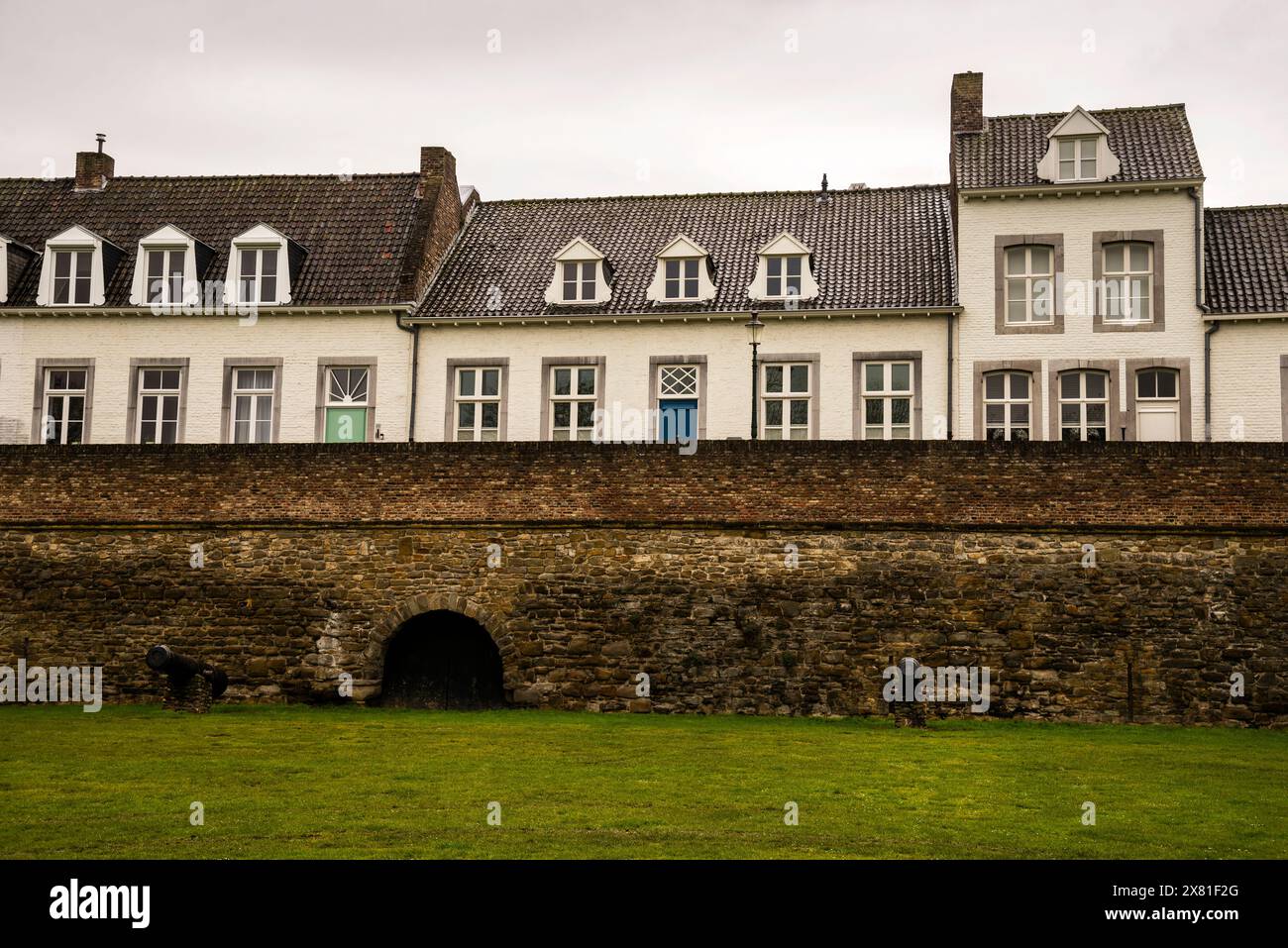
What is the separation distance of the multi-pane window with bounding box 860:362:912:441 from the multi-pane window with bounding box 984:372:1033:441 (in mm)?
1549

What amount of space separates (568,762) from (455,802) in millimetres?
2757

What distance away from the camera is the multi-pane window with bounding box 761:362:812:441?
1131 inches

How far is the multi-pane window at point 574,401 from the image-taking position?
29.3 metres

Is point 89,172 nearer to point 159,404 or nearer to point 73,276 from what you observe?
point 73,276

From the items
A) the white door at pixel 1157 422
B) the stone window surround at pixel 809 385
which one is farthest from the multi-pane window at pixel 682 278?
the white door at pixel 1157 422

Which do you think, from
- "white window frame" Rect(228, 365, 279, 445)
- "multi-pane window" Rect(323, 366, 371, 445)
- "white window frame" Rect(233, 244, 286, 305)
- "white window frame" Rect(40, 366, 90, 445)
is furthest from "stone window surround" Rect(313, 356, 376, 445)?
"white window frame" Rect(40, 366, 90, 445)

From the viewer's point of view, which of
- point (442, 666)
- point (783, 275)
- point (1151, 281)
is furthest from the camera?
point (783, 275)

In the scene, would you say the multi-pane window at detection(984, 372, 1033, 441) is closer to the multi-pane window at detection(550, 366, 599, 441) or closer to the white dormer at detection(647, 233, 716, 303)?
the white dormer at detection(647, 233, 716, 303)

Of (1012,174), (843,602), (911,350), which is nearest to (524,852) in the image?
(843,602)

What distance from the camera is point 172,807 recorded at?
38.3 ft

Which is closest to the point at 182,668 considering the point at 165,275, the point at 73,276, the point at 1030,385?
the point at 165,275

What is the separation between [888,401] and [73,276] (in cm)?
1766

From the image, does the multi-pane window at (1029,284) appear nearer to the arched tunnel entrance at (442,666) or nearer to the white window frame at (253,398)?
the arched tunnel entrance at (442,666)

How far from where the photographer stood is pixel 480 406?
29.5 meters
